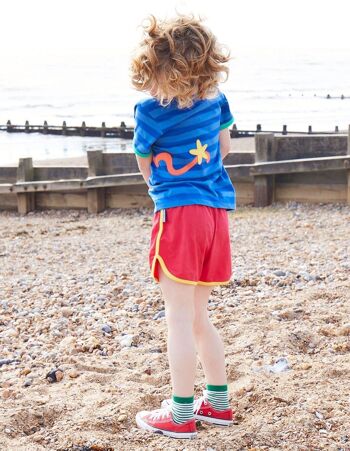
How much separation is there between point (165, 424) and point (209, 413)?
0.77ft

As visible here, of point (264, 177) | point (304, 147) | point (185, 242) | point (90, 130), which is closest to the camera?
point (185, 242)

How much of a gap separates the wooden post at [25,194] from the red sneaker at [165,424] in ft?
31.4

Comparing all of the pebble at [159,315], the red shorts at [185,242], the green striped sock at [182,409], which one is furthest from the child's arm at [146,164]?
the pebble at [159,315]

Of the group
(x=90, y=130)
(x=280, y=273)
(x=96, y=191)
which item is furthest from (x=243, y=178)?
(x=90, y=130)

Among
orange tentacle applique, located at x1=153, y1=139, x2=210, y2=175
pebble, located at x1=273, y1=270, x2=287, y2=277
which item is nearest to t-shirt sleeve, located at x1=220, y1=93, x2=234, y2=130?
orange tentacle applique, located at x1=153, y1=139, x2=210, y2=175

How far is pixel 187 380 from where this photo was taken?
3.00 meters

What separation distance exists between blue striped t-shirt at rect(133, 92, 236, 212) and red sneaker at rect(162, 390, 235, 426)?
36.3 inches

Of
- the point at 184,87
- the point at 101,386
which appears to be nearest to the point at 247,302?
the point at 101,386

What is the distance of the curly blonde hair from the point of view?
2.79 m

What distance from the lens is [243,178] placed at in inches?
428

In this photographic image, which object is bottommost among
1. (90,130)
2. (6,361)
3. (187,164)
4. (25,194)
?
(6,361)

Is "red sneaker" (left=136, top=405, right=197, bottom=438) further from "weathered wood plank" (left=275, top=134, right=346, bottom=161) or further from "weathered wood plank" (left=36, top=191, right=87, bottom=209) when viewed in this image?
"weathered wood plank" (left=36, top=191, right=87, bottom=209)

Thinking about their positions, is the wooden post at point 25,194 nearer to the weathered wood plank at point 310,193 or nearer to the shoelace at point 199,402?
the weathered wood plank at point 310,193

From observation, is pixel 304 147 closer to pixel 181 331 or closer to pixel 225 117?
pixel 225 117
